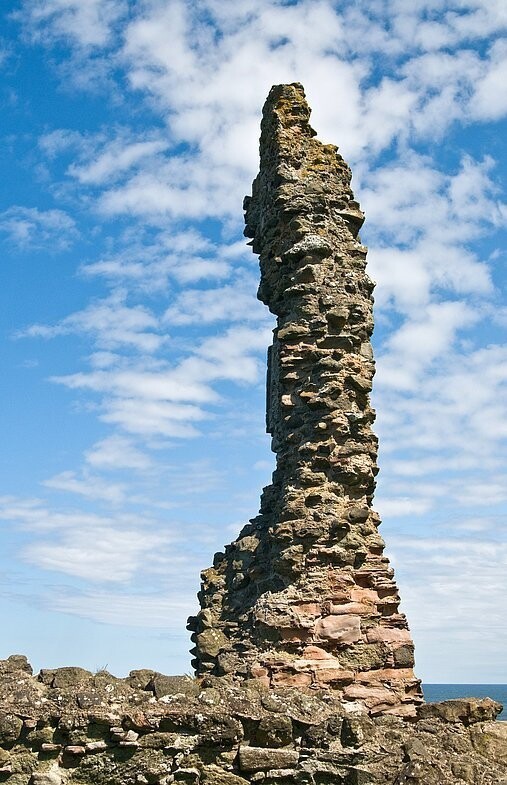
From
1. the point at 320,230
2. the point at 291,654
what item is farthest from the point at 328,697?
the point at 320,230

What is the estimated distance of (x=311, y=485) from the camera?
10312 mm

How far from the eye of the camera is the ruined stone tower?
30.6 feet

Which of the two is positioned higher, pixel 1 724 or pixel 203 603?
pixel 203 603

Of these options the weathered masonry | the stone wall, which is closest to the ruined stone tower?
the weathered masonry

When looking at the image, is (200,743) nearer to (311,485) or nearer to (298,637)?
(298,637)

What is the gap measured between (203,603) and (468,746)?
488cm

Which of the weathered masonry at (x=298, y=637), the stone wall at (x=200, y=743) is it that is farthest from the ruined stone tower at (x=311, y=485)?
the stone wall at (x=200, y=743)

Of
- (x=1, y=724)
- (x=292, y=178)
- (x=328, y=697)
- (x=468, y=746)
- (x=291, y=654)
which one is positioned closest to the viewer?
(x=1, y=724)

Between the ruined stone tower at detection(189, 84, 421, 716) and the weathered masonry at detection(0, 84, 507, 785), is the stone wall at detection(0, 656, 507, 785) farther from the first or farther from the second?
the ruined stone tower at detection(189, 84, 421, 716)

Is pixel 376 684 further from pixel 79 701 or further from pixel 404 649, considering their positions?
pixel 79 701

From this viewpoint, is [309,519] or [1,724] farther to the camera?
[309,519]

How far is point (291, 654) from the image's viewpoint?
9.22 meters

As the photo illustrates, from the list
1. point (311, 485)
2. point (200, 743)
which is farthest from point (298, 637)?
point (200, 743)

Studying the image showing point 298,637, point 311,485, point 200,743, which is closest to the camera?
point 200,743
